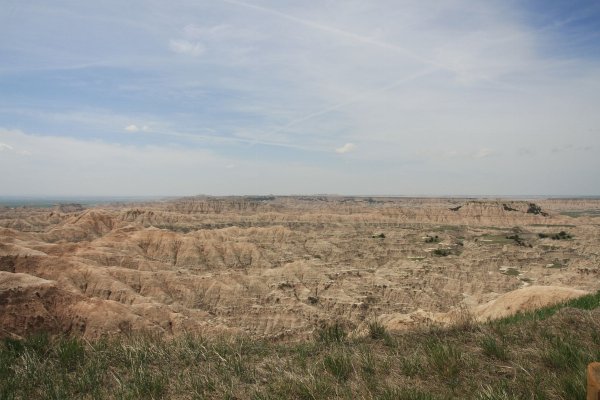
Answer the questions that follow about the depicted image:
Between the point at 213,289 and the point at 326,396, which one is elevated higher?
the point at 326,396

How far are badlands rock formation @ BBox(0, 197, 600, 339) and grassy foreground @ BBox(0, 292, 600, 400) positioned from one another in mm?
4121

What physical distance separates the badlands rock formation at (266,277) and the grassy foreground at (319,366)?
13.5 feet

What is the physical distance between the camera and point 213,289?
43031 millimetres

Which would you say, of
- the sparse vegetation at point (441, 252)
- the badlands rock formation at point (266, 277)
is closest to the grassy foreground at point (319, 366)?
the badlands rock formation at point (266, 277)

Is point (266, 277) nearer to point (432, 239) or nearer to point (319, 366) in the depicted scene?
point (319, 366)

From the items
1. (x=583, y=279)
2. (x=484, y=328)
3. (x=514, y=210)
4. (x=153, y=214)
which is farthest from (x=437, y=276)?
(x=514, y=210)

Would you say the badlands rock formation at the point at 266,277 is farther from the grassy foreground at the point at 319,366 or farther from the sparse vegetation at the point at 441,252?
the grassy foreground at the point at 319,366

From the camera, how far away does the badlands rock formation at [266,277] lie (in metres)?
24.6

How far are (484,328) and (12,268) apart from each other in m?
38.4

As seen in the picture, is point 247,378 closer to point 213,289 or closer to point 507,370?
point 507,370

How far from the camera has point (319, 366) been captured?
4.88 metres

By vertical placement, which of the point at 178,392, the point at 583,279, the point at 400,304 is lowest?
the point at 400,304

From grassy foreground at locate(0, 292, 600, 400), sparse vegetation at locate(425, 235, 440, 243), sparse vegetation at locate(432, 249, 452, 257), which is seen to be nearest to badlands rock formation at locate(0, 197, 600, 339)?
sparse vegetation at locate(425, 235, 440, 243)

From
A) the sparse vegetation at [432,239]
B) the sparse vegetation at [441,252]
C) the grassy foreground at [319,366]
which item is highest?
the grassy foreground at [319,366]
